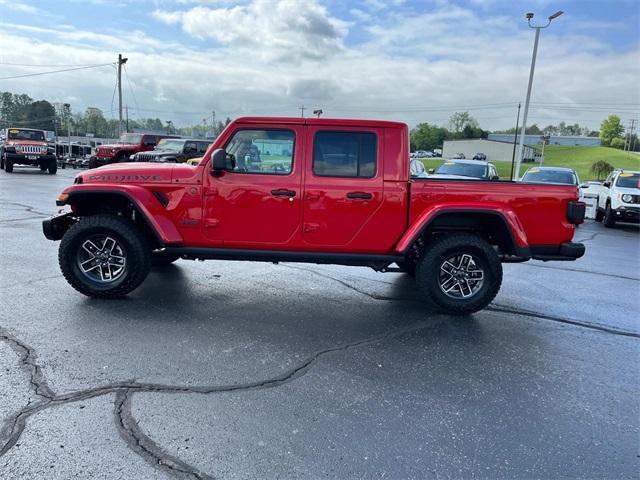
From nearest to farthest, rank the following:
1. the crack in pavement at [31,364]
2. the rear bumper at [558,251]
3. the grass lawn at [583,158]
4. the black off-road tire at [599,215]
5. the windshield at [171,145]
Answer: the crack in pavement at [31,364]
the rear bumper at [558,251]
the black off-road tire at [599,215]
the windshield at [171,145]
the grass lawn at [583,158]

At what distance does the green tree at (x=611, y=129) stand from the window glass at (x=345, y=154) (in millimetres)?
157142

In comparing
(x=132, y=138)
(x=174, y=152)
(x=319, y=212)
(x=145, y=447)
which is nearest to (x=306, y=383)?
(x=145, y=447)

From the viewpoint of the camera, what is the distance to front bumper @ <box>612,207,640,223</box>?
13.4 m

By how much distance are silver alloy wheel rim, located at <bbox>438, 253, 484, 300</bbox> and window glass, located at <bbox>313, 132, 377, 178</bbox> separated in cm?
130

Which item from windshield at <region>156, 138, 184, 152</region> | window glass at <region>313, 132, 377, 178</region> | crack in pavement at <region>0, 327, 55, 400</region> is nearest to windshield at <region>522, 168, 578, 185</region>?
window glass at <region>313, 132, 377, 178</region>

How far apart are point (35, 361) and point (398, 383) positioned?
2.74m

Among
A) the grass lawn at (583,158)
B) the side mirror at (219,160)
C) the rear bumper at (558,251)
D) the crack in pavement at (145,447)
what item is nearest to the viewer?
the crack in pavement at (145,447)

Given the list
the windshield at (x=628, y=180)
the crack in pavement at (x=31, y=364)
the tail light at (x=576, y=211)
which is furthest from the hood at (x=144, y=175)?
the windshield at (x=628, y=180)

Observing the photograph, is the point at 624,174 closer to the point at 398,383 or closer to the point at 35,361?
the point at 398,383

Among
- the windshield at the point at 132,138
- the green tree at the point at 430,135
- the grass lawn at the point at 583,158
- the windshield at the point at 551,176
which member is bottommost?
the windshield at the point at 551,176

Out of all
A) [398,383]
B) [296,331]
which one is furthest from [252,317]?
[398,383]

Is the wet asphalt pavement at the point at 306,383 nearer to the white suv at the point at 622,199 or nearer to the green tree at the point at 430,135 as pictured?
the white suv at the point at 622,199

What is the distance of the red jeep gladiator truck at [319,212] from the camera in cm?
476

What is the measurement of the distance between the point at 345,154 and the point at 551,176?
11772 millimetres
